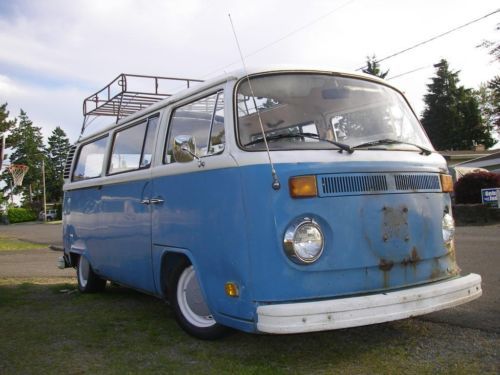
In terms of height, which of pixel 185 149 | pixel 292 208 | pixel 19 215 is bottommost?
pixel 292 208

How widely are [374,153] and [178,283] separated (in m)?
1.97

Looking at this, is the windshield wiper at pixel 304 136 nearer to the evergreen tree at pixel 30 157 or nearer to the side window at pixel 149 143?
the side window at pixel 149 143

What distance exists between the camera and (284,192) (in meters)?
3.50

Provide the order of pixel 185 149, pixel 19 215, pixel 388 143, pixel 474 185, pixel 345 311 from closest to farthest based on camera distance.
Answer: pixel 345 311, pixel 185 149, pixel 388 143, pixel 474 185, pixel 19 215

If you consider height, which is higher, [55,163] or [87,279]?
[55,163]

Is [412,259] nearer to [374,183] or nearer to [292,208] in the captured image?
[374,183]

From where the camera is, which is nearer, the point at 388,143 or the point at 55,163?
the point at 388,143

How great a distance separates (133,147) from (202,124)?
137 centimetres

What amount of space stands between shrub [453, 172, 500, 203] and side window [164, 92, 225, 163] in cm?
1717

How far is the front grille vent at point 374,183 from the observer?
3609 millimetres

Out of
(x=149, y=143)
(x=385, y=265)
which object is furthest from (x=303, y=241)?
(x=149, y=143)

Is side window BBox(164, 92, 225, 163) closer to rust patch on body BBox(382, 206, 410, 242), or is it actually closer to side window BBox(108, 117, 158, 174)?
side window BBox(108, 117, 158, 174)

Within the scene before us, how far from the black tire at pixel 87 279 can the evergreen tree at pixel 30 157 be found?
284 feet

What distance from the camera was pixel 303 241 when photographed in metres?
3.50
